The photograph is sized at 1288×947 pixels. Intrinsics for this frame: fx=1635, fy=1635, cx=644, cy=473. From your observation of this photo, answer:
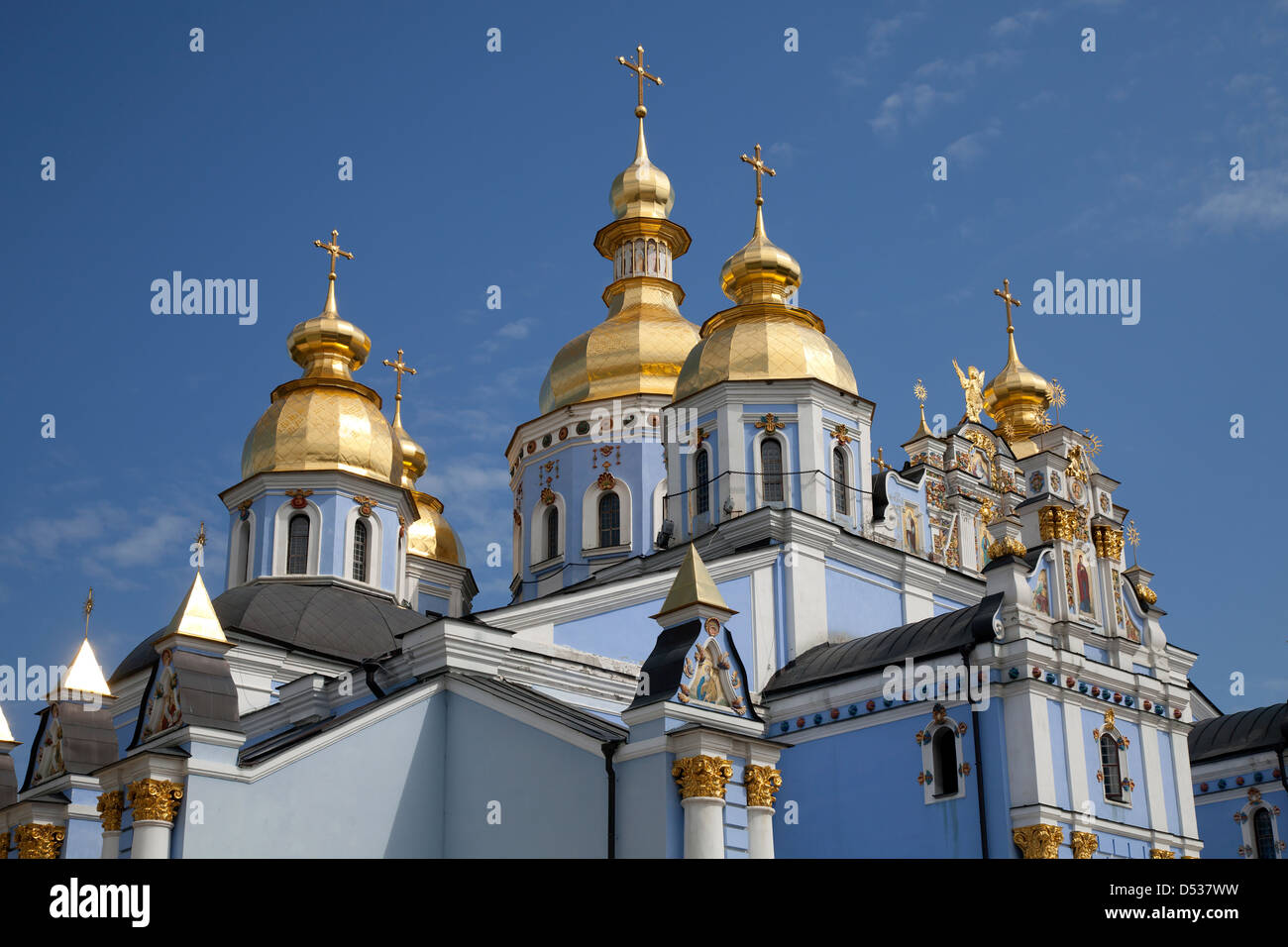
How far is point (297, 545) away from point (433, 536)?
667cm

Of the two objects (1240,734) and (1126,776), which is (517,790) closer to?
(1126,776)

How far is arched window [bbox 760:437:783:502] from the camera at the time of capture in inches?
835

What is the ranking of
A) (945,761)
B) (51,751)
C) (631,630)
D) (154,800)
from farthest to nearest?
(631,630)
(51,751)
(945,761)
(154,800)

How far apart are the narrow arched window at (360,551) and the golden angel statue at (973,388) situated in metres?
9.89

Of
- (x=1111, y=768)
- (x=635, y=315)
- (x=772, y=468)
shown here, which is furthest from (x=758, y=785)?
(x=635, y=315)

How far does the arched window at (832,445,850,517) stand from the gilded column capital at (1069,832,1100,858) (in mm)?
6295

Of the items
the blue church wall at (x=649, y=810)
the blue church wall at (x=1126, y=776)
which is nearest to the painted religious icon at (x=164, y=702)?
the blue church wall at (x=649, y=810)

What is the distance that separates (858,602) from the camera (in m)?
21.0

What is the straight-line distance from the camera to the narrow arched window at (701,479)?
854 inches

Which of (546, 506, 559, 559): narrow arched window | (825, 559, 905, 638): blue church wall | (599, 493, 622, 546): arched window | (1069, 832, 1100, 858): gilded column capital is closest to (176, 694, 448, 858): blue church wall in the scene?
(1069, 832, 1100, 858): gilded column capital

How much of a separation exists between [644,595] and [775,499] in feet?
8.19

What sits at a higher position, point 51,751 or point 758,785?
point 51,751

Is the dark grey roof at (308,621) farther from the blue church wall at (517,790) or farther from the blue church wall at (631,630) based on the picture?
the blue church wall at (517,790)
